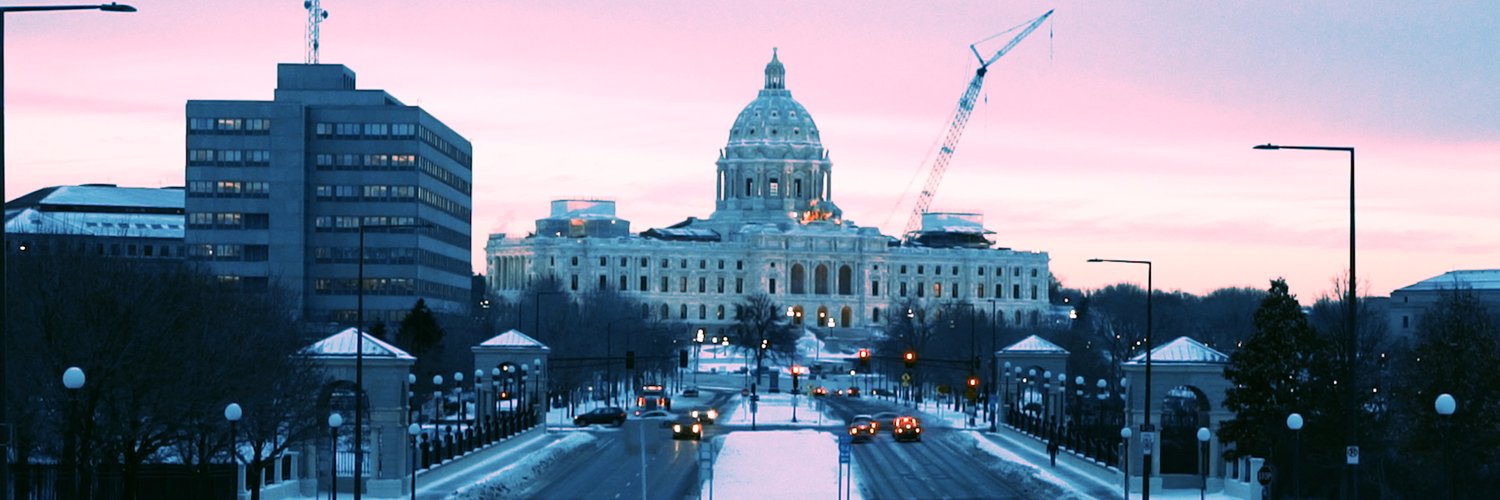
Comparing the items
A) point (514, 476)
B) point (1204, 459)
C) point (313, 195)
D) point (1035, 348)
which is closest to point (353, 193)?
point (313, 195)

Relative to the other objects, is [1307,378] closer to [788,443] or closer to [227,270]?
[788,443]

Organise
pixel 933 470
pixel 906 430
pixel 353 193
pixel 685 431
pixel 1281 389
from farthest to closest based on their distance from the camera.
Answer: pixel 353 193, pixel 685 431, pixel 906 430, pixel 933 470, pixel 1281 389

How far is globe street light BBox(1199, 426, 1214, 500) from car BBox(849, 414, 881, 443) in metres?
26.5

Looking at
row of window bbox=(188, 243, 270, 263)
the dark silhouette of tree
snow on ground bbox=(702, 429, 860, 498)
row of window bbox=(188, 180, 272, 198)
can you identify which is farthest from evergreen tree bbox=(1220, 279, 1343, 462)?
row of window bbox=(188, 243, 270, 263)

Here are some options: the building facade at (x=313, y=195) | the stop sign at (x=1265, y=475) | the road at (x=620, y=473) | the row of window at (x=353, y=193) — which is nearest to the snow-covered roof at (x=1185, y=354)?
the stop sign at (x=1265, y=475)

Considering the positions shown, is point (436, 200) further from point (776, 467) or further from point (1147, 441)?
point (1147, 441)

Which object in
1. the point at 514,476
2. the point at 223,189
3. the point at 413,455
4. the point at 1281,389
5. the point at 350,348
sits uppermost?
the point at 223,189

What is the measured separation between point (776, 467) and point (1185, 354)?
50.3 feet

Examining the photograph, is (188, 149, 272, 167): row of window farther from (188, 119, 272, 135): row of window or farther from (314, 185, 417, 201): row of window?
(314, 185, 417, 201): row of window

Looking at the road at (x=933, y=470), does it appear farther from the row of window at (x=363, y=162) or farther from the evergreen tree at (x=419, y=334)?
the row of window at (x=363, y=162)

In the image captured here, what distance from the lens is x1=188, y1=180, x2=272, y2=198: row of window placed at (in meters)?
180

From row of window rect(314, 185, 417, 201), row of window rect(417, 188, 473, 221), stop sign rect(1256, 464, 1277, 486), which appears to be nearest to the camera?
stop sign rect(1256, 464, 1277, 486)

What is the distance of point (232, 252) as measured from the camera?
17912 centimetres

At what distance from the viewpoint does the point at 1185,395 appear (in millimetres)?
121250
